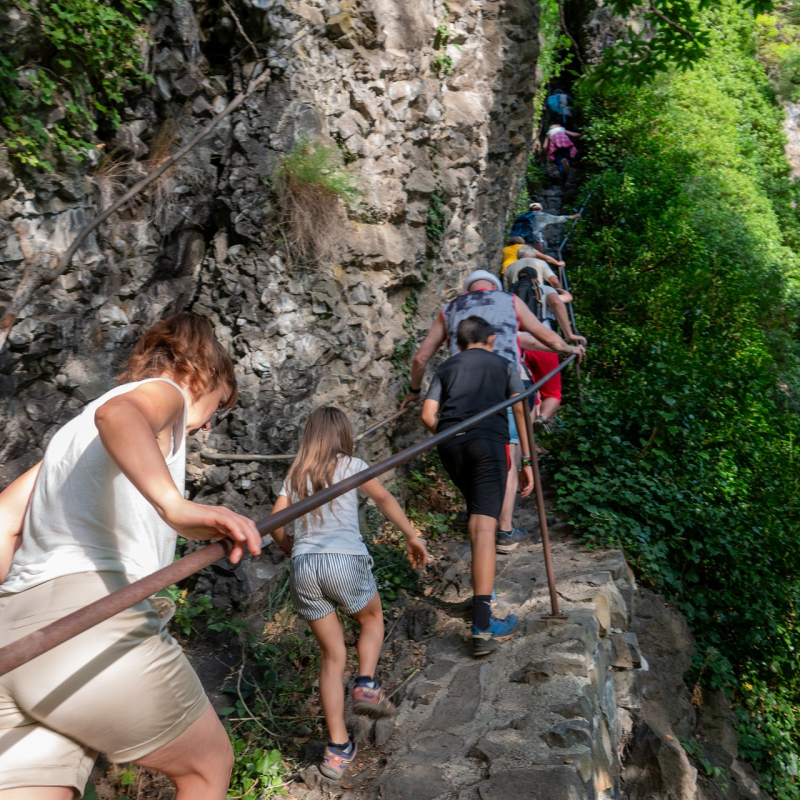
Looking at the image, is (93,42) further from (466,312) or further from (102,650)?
(102,650)

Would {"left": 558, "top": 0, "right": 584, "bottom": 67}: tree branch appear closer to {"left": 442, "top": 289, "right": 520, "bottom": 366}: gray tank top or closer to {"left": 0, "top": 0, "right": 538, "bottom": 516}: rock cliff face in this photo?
{"left": 0, "top": 0, "right": 538, "bottom": 516}: rock cliff face

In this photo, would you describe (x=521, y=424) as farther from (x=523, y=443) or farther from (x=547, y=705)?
(x=547, y=705)

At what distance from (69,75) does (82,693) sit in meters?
3.99

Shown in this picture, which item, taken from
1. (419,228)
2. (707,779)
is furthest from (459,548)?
(419,228)

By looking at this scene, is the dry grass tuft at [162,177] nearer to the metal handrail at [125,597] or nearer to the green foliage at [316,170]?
the green foliage at [316,170]

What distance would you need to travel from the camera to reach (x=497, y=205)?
9.20 m

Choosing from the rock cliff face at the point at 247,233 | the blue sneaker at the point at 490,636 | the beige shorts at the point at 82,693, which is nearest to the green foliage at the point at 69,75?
the rock cliff face at the point at 247,233

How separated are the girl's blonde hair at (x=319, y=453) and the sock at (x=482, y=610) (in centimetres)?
104

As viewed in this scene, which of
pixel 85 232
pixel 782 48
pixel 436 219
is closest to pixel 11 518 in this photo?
pixel 85 232

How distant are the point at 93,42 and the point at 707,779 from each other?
19.9ft

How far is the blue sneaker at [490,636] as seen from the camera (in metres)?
3.74

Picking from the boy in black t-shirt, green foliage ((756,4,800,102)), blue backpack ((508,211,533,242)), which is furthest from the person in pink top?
the boy in black t-shirt

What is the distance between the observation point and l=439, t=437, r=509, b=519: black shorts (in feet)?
12.8

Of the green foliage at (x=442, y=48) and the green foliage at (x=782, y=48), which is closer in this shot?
the green foliage at (x=442, y=48)
